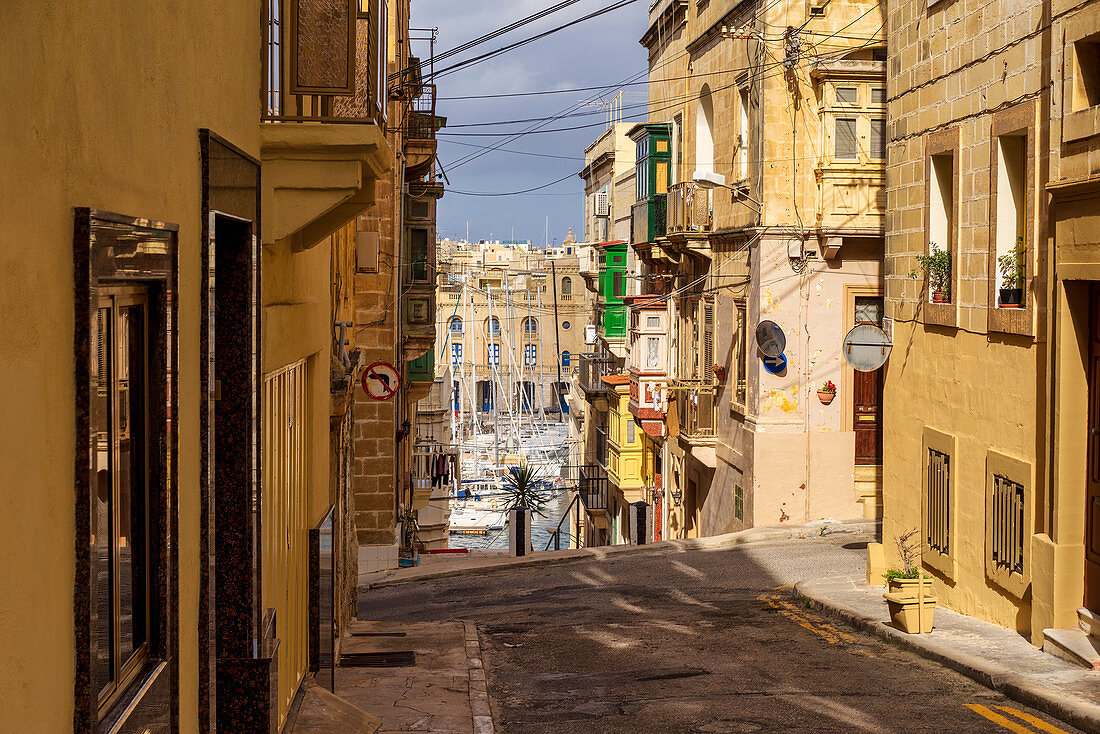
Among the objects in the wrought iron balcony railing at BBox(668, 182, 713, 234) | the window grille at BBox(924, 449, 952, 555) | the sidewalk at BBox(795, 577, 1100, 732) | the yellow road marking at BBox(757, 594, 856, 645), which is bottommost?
the yellow road marking at BBox(757, 594, 856, 645)

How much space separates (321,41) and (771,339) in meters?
16.5

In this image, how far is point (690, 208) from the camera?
2608cm

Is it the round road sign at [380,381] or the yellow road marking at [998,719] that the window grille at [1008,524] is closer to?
the yellow road marking at [998,719]

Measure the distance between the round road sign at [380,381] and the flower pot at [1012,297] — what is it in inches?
412

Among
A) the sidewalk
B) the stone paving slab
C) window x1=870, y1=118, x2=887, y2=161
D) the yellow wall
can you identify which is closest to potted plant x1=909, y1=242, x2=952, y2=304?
the sidewalk

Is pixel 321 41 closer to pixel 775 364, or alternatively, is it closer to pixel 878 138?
pixel 775 364

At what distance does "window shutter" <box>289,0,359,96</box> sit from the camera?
6074 millimetres

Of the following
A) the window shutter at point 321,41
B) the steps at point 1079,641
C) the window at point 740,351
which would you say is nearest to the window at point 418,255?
the window at point 740,351

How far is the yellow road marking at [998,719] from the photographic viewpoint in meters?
7.63

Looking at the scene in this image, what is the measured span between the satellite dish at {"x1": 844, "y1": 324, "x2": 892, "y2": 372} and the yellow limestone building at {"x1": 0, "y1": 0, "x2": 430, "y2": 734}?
919 centimetres

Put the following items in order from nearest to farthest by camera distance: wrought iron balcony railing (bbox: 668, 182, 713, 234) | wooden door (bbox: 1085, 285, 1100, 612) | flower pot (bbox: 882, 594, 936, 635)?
wooden door (bbox: 1085, 285, 1100, 612)
flower pot (bbox: 882, 594, 936, 635)
wrought iron balcony railing (bbox: 668, 182, 713, 234)

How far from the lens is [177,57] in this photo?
13.3 feet

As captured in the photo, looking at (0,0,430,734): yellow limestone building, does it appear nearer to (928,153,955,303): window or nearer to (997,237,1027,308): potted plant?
(997,237,1027,308): potted plant

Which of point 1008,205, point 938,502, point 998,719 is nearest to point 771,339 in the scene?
point 938,502
